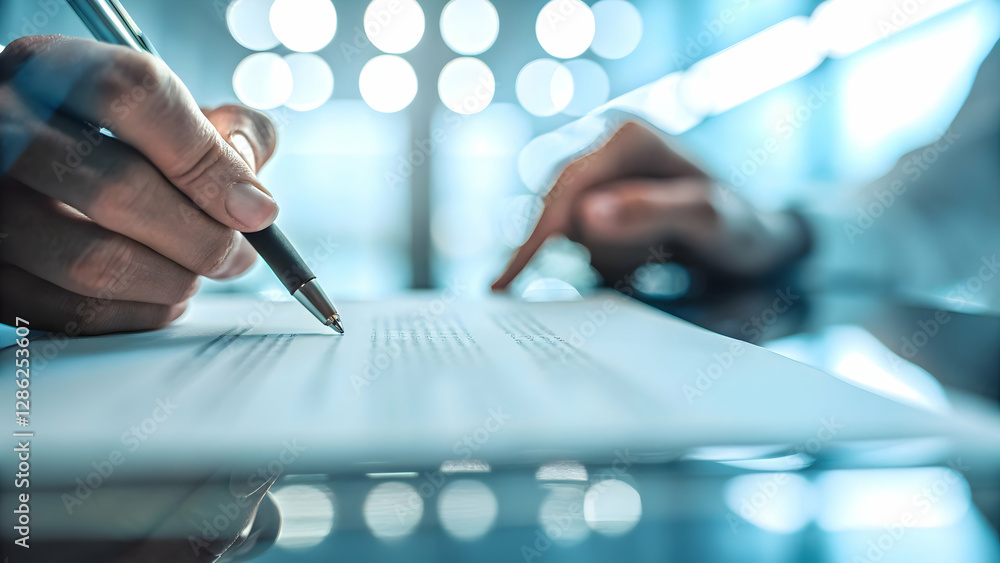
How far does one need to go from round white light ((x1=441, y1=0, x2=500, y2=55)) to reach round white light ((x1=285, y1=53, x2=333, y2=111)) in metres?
0.55

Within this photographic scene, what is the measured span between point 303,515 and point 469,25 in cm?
234

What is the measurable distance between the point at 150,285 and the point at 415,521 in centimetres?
28

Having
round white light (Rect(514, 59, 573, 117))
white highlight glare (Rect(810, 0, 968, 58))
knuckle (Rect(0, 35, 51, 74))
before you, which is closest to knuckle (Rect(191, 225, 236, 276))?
knuckle (Rect(0, 35, 51, 74))

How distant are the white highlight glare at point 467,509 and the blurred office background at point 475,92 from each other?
1.36 metres

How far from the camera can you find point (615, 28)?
89.8 inches

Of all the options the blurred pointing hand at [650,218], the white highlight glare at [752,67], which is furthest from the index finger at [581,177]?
the white highlight glare at [752,67]

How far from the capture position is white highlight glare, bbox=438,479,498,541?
117 mm

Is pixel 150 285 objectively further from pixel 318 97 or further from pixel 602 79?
pixel 602 79

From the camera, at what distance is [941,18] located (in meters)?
0.89

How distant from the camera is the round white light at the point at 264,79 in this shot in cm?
196

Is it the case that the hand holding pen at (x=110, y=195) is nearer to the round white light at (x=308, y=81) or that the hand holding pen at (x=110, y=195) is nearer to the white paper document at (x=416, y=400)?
the white paper document at (x=416, y=400)

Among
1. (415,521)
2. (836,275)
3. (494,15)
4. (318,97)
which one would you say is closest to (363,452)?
(415,521)

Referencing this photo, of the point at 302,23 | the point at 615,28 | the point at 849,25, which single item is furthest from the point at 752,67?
the point at 302,23

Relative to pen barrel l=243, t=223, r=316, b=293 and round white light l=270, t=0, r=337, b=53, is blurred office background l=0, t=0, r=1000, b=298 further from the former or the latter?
pen barrel l=243, t=223, r=316, b=293
